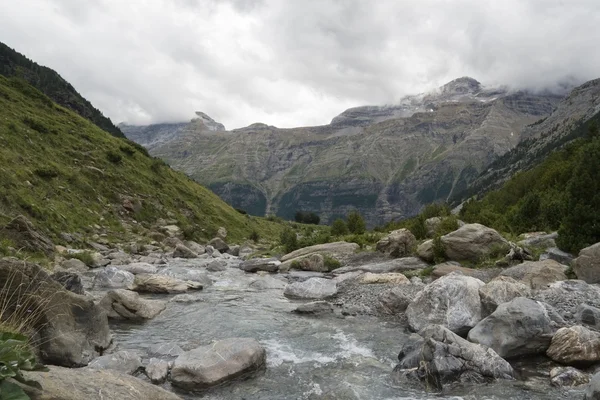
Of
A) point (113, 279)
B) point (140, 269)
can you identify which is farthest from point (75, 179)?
point (113, 279)

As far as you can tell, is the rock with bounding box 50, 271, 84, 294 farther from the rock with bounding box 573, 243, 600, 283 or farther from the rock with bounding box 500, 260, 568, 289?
the rock with bounding box 573, 243, 600, 283

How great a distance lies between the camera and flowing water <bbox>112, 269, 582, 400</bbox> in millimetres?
10648

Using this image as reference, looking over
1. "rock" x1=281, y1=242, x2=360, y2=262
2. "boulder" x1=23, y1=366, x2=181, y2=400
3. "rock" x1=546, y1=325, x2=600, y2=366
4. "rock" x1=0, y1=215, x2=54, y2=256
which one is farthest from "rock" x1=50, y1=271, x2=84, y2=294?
"rock" x1=281, y1=242, x2=360, y2=262

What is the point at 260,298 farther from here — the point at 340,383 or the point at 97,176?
the point at 97,176

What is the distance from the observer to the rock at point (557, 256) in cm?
2256

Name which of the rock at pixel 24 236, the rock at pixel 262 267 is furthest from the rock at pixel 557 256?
the rock at pixel 24 236

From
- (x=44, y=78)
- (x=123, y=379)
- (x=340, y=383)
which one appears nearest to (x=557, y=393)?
(x=340, y=383)

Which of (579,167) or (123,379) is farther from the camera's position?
(579,167)

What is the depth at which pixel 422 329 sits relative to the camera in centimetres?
1541

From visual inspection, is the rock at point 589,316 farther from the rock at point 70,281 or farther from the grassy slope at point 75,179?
the grassy slope at point 75,179

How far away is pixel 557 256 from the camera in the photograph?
2312 centimetres

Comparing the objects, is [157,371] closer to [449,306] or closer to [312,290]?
[449,306]

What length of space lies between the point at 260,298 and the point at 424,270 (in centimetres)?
1025

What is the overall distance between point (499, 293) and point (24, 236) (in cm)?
2815
